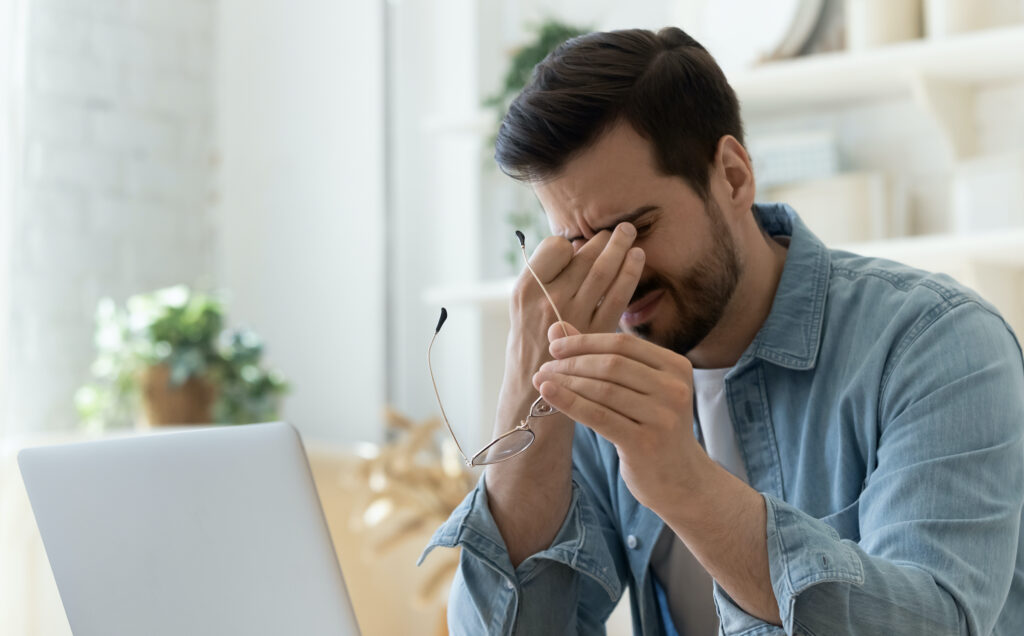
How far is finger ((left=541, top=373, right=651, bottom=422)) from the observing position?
0.70m

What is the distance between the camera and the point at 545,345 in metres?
0.97

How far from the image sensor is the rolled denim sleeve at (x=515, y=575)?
0.97 metres

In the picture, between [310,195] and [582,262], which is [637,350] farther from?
[310,195]

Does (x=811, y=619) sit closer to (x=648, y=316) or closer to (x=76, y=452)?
(x=648, y=316)

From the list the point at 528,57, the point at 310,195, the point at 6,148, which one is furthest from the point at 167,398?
the point at 528,57

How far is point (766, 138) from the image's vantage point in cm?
179

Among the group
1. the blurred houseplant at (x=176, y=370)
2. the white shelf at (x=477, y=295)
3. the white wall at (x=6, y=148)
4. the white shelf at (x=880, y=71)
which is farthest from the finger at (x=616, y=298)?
the white wall at (x=6, y=148)

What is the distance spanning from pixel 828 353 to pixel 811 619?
1.11ft

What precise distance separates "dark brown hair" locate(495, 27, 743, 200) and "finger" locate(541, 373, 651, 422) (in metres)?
0.37

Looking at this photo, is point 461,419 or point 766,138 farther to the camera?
point 461,419

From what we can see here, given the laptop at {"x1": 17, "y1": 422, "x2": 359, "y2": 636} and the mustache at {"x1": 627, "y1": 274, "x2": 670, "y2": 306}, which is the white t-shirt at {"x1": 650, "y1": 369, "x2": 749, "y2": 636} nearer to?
the mustache at {"x1": 627, "y1": 274, "x2": 670, "y2": 306}

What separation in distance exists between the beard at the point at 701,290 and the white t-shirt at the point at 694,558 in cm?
8

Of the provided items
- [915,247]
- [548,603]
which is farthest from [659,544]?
[915,247]

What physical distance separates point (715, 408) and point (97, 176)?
1.67m
